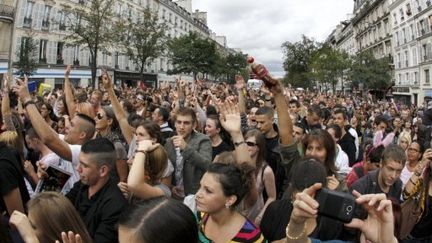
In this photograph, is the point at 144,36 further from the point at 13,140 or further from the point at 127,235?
the point at 127,235

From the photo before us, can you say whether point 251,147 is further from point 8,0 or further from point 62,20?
point 62,20

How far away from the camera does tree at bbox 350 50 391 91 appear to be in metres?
45.7

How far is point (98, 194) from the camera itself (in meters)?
3.25

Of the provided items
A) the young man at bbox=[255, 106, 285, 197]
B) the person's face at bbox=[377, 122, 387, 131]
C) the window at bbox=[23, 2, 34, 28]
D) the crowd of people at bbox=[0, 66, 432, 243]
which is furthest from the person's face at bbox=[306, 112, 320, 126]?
the window at bbox=[23, 2, 34, 28]

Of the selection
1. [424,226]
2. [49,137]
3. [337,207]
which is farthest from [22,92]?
[424,226]

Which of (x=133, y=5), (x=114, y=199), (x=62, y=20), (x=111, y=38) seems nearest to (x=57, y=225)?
(x=114, y=199)

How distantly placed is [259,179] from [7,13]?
1356 inches

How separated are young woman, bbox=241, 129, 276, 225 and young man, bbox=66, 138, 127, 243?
1.21m

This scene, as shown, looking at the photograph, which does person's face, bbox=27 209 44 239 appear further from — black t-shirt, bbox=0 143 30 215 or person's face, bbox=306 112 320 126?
person's face, bbox=306 112 320 126

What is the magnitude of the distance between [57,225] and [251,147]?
2295 millimetres

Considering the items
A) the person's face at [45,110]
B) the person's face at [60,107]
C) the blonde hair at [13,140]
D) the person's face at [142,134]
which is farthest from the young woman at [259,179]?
the person's face at [60,107]

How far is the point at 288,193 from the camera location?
129 inches

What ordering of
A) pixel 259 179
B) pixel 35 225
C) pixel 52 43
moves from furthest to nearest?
pixel 52 43 < pixel 259 179 < pixel 35 225

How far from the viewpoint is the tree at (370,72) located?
45.7 meters
